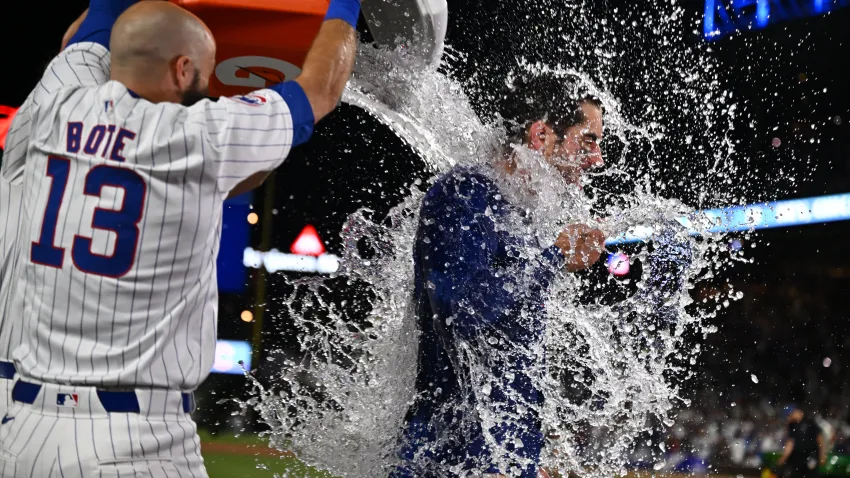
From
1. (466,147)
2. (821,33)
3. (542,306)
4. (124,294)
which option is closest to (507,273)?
(542,306)

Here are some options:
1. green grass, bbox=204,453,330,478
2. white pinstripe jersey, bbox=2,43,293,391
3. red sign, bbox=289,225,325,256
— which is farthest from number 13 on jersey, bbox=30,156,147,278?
red sign, bbox=289,225,325,256

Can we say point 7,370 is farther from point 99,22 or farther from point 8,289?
point 99,22

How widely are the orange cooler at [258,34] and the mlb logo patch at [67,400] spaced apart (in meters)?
1.10

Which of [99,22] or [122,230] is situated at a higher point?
[99,22]

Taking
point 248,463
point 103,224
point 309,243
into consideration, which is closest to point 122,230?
point 103,224

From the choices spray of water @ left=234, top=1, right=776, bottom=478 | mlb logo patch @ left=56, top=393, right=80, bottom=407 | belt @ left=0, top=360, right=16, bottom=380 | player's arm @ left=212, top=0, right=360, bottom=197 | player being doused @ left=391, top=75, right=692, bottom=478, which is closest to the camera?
mlb logo patch @ left=56, top=393, right=80, bottom=407

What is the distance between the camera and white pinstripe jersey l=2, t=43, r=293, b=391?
1609mm

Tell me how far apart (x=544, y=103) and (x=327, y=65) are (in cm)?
92

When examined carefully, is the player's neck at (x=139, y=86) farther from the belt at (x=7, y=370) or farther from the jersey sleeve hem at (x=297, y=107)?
the belt at (x=7, y=370)

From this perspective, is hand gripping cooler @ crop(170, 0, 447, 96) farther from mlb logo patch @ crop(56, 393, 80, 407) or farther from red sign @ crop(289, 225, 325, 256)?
red sign @ crop(289, 225, 325, 256)

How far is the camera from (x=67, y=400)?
158 cm

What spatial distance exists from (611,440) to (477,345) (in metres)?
1.16

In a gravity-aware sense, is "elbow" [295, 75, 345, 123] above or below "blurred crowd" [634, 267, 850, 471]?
below

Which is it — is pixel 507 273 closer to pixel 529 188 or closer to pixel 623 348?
pixel 529 188
